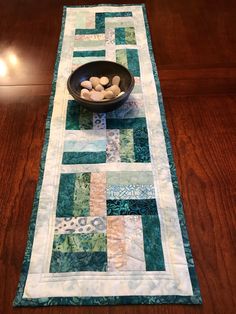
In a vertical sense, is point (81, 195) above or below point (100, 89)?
below

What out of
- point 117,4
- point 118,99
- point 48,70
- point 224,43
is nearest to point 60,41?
point 48,70

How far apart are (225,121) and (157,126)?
0.63 ft

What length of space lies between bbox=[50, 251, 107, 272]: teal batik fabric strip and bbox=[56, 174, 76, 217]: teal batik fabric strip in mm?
93

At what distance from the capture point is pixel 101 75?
91cm

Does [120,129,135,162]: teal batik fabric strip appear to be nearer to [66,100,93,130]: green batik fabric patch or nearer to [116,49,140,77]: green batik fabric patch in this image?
[66,100,93,130]: green batik fabric patch

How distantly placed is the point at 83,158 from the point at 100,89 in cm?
23

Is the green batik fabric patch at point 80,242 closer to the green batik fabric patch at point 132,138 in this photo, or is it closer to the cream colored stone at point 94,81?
the green batik fabric patch at point 132,138

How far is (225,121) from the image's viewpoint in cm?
82

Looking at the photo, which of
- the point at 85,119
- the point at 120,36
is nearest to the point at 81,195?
the point at 85,119

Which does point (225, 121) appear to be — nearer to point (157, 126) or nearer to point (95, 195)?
point (157, 126)

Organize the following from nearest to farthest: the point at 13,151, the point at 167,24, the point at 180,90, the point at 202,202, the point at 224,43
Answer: the point at 202,202
the point at 13,151
the point at 180,90
the point at 224,43
the point at 167,24

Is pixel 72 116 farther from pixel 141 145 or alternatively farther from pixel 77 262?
pixel 77 262

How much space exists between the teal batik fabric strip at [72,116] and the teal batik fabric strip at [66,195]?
0.17m

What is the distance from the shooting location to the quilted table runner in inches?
22.0
